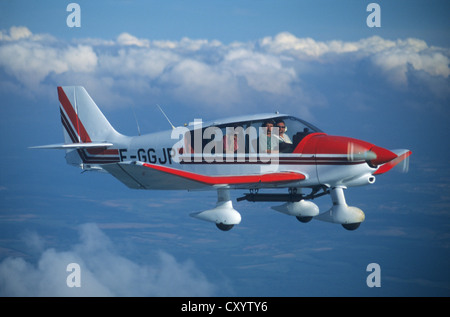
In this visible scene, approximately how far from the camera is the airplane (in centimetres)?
1673

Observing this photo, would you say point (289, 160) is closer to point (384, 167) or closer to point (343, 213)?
point (343, 213)

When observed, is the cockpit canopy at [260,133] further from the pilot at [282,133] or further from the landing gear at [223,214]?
the landing gear at [223,214]

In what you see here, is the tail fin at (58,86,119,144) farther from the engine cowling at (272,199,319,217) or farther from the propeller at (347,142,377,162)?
the propeller at (347,142,377,162)

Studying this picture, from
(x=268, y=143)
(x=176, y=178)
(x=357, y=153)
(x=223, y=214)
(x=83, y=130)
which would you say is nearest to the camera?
(x=176, y=178)

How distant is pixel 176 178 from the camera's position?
16500mm

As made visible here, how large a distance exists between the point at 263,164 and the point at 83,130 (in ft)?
24.4

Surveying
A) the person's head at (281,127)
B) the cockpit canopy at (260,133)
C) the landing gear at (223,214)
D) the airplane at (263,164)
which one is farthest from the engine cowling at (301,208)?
the person's head at (281,127)

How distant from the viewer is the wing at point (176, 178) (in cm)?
1594

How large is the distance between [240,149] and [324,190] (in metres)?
2.66

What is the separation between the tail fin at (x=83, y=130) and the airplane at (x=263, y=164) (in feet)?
9.03

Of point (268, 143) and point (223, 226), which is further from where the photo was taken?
point (223, 226)

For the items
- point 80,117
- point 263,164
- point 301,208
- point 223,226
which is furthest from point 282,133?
point 80,117

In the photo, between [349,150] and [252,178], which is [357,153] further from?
[252,178]

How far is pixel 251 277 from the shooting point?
14275 cm
